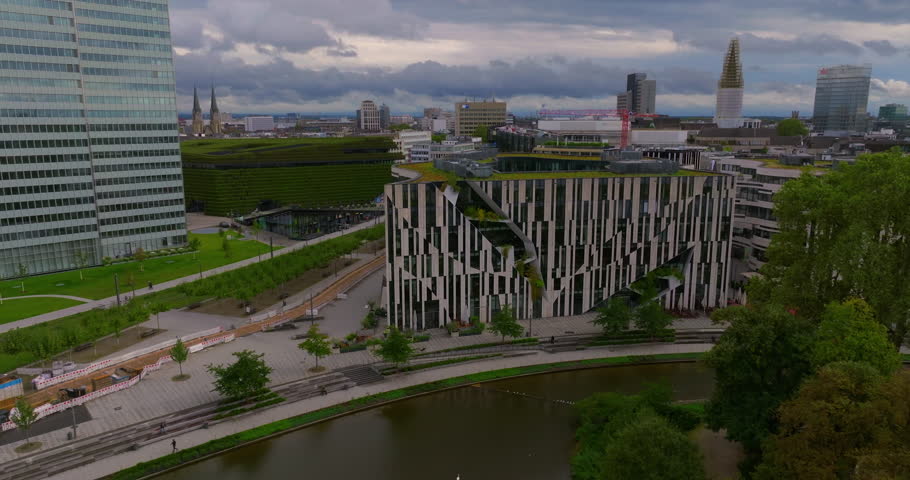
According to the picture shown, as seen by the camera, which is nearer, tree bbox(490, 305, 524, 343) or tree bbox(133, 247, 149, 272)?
tree bbox(490, 305, 524, 343)

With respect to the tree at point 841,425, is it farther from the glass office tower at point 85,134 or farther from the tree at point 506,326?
the glass office tower at point 85,134

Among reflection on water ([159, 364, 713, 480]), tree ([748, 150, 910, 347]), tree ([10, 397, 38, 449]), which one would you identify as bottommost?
reflection on water ([159, 364, 713, 480])

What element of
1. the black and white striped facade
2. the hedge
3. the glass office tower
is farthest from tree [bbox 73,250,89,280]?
the hedge

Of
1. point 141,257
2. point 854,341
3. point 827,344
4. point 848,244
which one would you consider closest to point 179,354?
point 827,344

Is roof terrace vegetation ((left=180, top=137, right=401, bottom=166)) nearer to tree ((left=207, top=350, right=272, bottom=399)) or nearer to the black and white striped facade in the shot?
the black and white striped facade

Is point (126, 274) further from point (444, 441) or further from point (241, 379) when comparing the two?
point (444, 441)

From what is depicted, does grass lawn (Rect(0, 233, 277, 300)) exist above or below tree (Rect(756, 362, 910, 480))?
below

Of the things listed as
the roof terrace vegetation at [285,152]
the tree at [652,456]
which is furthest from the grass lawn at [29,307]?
the roof terrace vegetation at [285,152]
